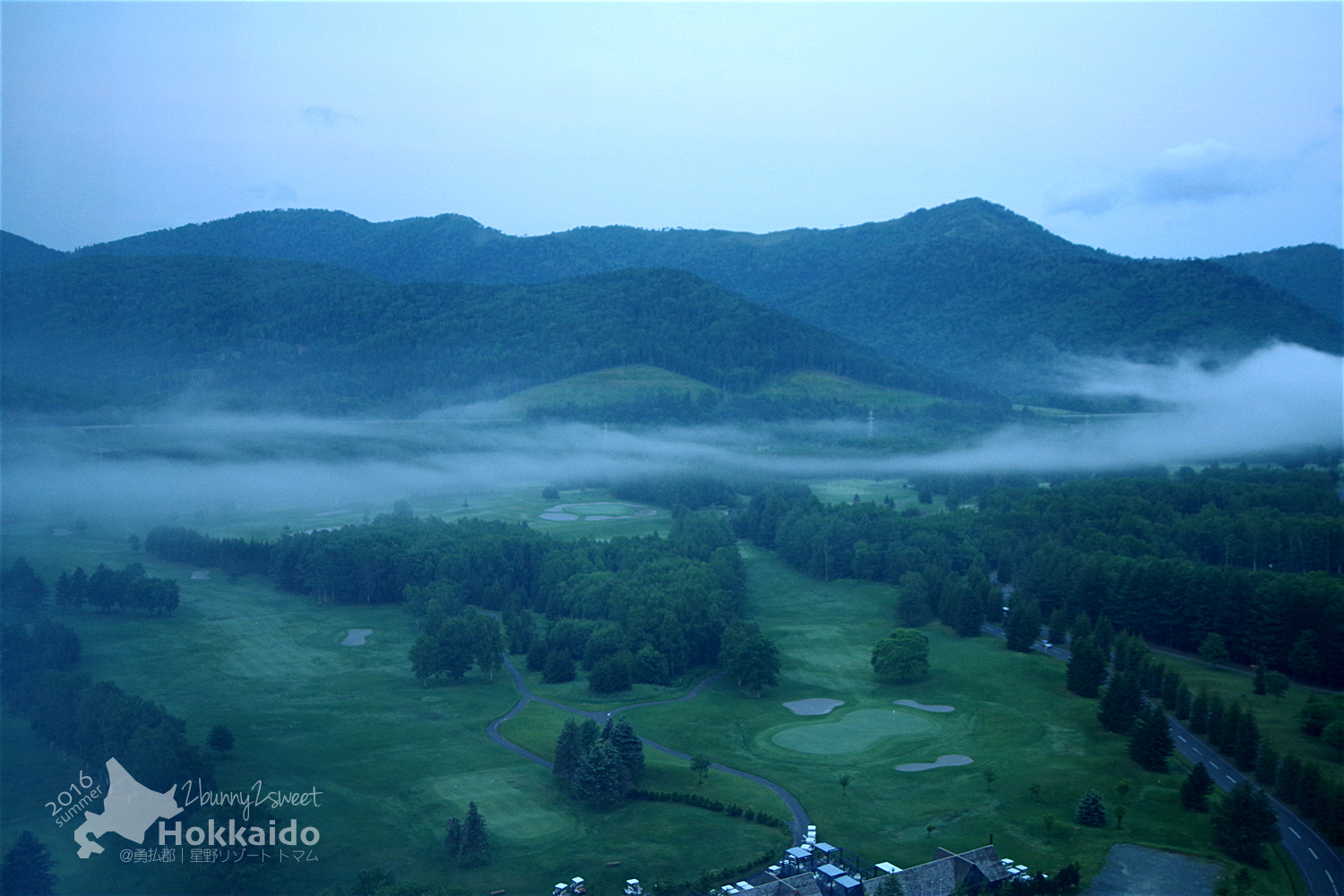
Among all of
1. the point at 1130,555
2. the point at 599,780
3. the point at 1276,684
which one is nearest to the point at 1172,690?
the point at 1276,684

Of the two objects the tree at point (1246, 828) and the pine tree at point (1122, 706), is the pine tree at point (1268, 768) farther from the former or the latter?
the tree at point (1246, 828)

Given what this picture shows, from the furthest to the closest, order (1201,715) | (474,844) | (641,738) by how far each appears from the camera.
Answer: (641,738) → (1201,715) → (474,844)

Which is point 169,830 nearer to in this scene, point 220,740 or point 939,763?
point 220,740

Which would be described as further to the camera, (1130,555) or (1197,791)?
(1130,555)

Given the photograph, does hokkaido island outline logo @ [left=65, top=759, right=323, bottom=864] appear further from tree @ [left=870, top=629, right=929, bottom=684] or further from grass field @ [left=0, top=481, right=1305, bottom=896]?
tree @ [left=870, top=629, right=929, bottom=684]

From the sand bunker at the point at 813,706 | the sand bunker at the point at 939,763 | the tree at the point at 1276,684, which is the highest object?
the tree at the point at 1276,684

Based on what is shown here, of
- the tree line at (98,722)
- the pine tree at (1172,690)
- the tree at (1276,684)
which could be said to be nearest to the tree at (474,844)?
the tree line at (98,722)
